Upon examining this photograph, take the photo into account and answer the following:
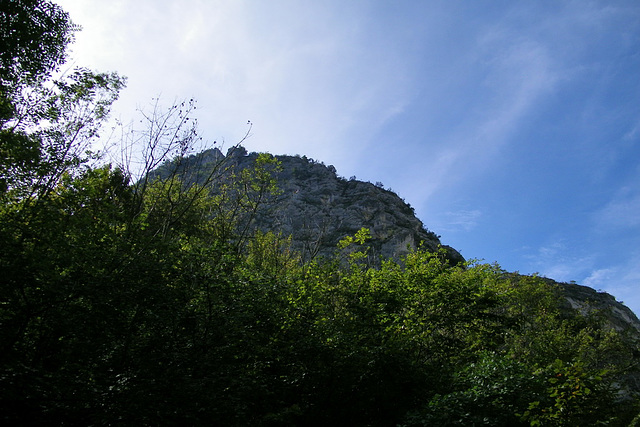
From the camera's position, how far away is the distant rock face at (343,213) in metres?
54.5

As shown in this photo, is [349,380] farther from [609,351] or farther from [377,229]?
[377,229]

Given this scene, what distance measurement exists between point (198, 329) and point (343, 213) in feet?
188

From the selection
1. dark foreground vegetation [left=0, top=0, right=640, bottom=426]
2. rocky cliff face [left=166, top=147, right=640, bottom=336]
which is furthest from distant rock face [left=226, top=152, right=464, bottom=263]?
dark foreground vegetation [left=0, top=0, right=640, bottom=426]

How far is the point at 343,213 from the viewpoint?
63594 millimetres

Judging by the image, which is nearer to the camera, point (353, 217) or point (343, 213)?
point (353, 217)

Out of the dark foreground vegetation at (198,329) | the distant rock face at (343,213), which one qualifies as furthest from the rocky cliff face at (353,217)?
the dark foreground vegetation at (198,329)

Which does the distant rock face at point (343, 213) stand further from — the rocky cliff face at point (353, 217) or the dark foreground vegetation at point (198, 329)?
the dark foreground vegetation at point (198, 329)

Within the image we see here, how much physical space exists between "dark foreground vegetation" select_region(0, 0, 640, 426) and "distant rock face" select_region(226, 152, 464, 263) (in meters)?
40.1

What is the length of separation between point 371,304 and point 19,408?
733 centimetres

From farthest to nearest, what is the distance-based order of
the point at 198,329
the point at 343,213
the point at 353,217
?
the point at 343,213
the point at 353,217
the point at 198,329

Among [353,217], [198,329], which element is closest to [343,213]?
[353,217]

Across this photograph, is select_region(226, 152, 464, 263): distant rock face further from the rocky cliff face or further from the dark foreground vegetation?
the dark foreground vegetation

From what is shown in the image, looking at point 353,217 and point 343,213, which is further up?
point 343,213

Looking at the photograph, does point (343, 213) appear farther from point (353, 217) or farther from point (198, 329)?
point (198, 329)
